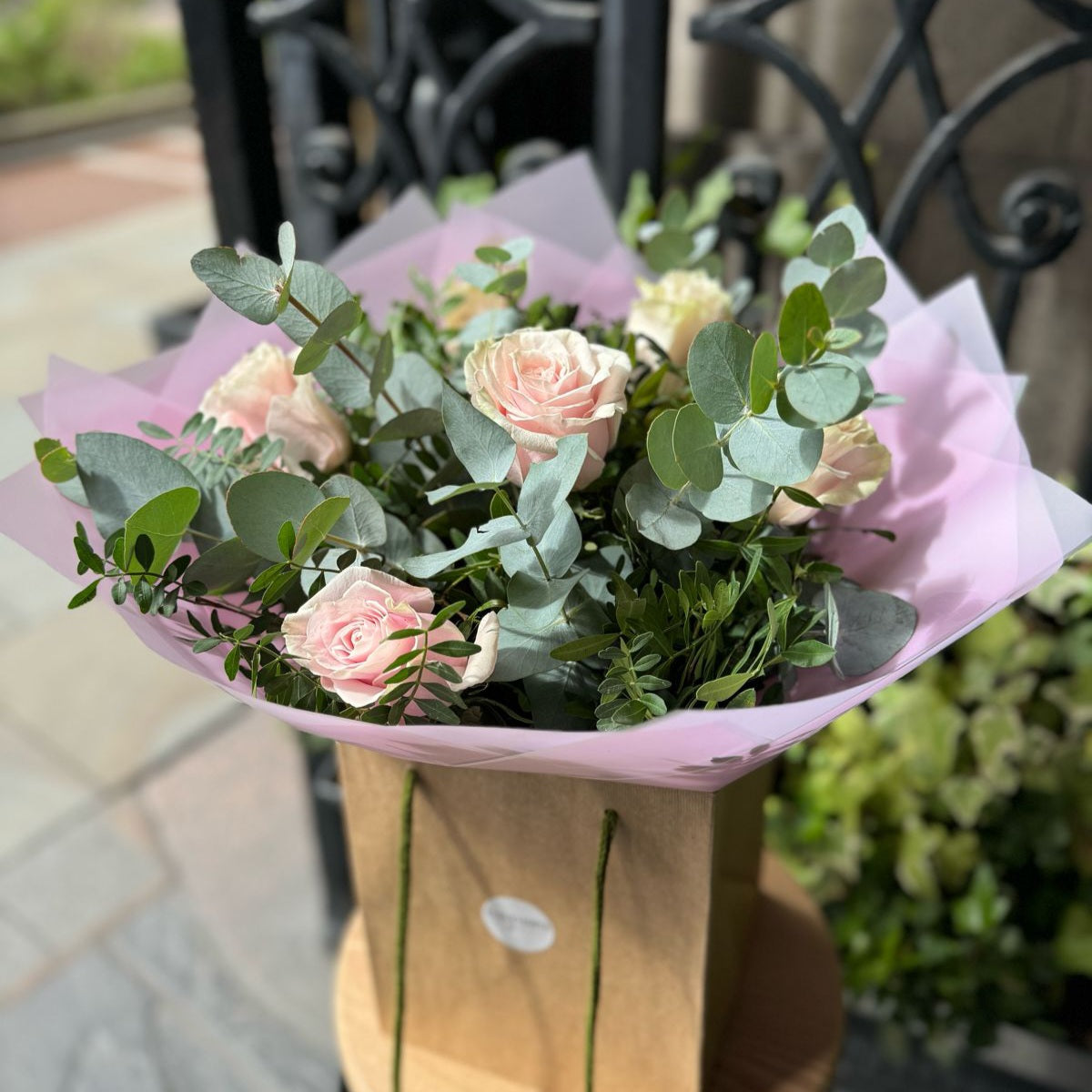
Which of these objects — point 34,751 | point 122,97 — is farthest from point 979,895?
point 122,97

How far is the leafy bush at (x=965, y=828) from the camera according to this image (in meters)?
1.11

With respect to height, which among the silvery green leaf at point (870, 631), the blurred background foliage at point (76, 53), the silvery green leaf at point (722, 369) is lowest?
the blurred background foliage at point (76, 53)

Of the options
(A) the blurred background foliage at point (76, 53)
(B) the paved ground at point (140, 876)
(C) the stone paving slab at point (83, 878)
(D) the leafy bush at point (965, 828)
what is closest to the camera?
(D) the leafy bush at point (965, 828)

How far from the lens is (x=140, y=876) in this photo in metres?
1.75

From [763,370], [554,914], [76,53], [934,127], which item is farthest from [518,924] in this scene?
[76,53]

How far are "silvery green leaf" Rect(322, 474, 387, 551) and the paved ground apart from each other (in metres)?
1.02

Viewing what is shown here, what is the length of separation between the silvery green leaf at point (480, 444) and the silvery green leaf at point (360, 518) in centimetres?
5

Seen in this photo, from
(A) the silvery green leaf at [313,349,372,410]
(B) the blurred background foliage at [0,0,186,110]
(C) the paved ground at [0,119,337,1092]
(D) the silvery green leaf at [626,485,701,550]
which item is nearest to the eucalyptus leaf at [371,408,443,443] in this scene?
(A) the silvery green leaf at [313,349,372,410]

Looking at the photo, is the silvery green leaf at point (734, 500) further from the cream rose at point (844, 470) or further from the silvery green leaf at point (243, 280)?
the silvery green leaf at point (243, 280)

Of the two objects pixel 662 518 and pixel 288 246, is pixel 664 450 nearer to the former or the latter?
pixel 662 518

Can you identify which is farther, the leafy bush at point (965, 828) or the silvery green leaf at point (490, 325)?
the leafy bush at point (965, 828)

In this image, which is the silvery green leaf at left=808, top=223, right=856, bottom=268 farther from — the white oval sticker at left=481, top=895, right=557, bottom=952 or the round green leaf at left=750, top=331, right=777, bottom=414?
the white oval sticker at left=481, top=895, right=557, bottom=952

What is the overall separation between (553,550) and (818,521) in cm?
23

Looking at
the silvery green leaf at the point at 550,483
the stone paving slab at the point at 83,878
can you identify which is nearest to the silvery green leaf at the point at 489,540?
the silvery green leaf at the point at 550,483
